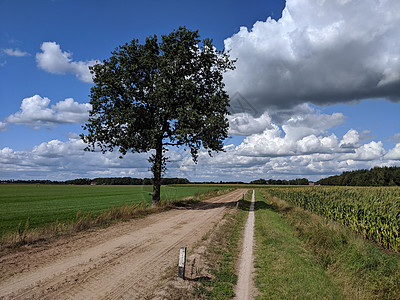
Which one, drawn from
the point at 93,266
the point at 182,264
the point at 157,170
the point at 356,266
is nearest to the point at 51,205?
the point at 157,170

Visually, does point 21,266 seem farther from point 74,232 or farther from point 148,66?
point 148,66

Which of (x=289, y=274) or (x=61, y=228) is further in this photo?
(x=61, y=228)

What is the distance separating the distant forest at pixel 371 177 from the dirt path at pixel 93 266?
12429 centimetres

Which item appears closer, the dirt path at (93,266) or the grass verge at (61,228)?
the dirt path at (93,266)

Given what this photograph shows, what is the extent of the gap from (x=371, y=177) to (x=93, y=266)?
457 ft

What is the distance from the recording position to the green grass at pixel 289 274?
7.13m

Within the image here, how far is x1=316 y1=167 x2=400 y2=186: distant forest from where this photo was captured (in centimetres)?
10919

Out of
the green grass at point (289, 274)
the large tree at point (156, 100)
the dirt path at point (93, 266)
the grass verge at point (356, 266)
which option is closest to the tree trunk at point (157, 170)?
the large tree at point (156, 100)

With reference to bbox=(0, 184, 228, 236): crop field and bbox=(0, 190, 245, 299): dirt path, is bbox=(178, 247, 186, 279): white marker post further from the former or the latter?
bbox=(0, 184, 228, 236): crop field

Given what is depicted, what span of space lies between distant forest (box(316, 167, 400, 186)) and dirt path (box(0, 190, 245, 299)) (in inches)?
4893

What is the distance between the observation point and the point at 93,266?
8.48 m

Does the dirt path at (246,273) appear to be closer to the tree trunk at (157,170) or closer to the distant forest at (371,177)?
the tree trunk at (157,170)

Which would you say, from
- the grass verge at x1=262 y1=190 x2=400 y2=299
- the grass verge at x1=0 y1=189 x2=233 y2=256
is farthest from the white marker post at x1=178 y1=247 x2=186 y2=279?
the grass verge at x1=0 y1=189 x2=233 y2=256

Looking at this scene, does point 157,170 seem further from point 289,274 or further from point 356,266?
point 356,266
